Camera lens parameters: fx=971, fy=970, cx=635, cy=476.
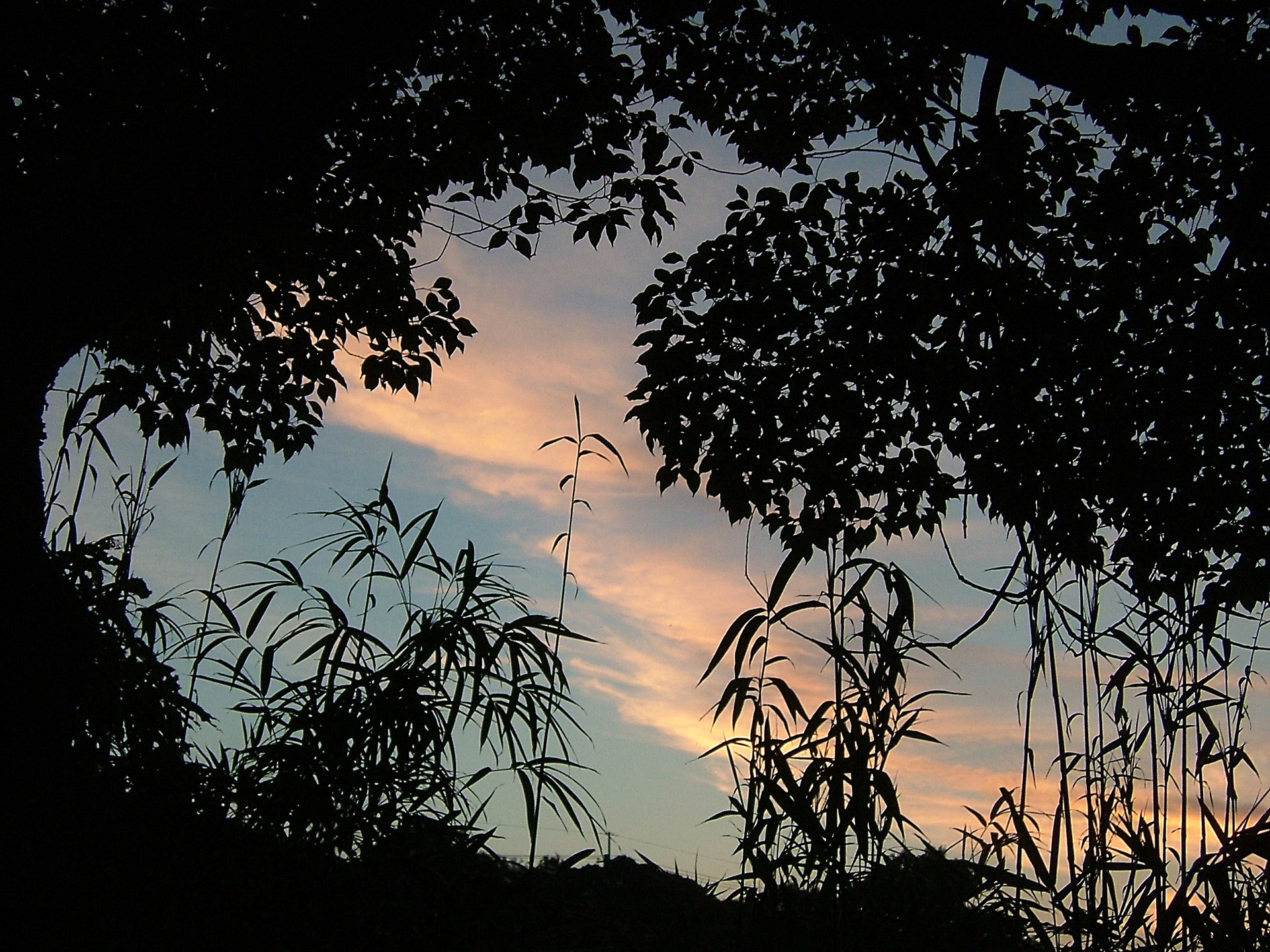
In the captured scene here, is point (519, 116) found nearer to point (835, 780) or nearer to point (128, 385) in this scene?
point (128, 385)

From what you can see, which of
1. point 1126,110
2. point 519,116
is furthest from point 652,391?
point 1126,110

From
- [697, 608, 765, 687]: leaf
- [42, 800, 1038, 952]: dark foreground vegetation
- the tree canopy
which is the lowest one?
[42, 800, 1038, 952]: dark foreground vegetation

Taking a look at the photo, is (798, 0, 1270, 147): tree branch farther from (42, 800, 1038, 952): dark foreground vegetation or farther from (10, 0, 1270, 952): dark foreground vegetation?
(42, 800, 1038, 952): dark foreground vegetation

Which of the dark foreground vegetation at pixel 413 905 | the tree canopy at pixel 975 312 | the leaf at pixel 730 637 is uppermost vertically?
the tree canopy at pixel 975 312

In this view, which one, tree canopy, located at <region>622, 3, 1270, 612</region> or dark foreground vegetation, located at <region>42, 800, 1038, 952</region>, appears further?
tree canopy, located at <region>622, 3, 1270, 612</region>

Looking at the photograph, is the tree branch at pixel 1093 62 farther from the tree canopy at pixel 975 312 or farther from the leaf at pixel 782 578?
the leaf at pixel 782 578

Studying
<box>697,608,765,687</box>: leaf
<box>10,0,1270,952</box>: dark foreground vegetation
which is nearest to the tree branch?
<box>10,0,1270,952</box>: dark foreground vegetation

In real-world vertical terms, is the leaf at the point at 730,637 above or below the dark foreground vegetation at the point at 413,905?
above

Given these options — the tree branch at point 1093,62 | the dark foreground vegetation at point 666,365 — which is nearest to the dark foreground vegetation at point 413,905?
the dark foreground vegetation at point 666,365

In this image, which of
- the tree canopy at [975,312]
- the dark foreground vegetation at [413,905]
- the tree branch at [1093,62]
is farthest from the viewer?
the tree canopy at [975,312]

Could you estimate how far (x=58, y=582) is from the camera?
326cm

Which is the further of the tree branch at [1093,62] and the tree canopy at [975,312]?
the tree canopy at [975,312]

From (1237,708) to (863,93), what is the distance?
4.12 m

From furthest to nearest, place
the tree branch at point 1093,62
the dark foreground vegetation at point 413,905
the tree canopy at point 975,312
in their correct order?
1. the tree canopy at point 975,312
2. the tree branch at point 1093,62
3. the dark foreground vegetation at point 413,905
